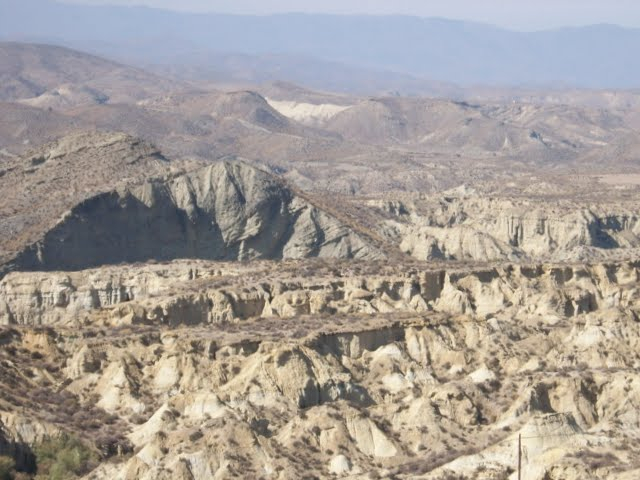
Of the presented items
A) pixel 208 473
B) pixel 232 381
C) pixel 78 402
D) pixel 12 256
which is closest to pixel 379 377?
pixel 232 381

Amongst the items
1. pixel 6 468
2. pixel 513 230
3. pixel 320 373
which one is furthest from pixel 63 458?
pixel 513 230

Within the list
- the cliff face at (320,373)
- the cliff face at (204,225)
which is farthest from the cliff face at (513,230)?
the cliff face at (320,373)

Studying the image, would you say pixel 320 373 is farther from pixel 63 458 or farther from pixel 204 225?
pixel 204 225

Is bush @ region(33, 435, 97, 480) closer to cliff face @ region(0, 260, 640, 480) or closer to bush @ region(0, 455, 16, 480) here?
cliff face @ region(0, 260, 640, 480)

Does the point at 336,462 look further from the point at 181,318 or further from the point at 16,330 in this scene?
the point at 181,318

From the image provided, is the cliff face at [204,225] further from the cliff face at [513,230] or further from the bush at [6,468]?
the bush at [6,468]

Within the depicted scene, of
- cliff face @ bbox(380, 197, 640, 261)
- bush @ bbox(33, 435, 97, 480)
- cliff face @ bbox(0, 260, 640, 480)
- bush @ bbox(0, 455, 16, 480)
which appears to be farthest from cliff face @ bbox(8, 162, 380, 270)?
bush @ bbox(0, 455, 16, 480)

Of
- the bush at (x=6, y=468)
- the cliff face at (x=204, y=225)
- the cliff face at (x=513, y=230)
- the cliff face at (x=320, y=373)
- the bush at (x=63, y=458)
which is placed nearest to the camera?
the bush at (x=6, y=468)
